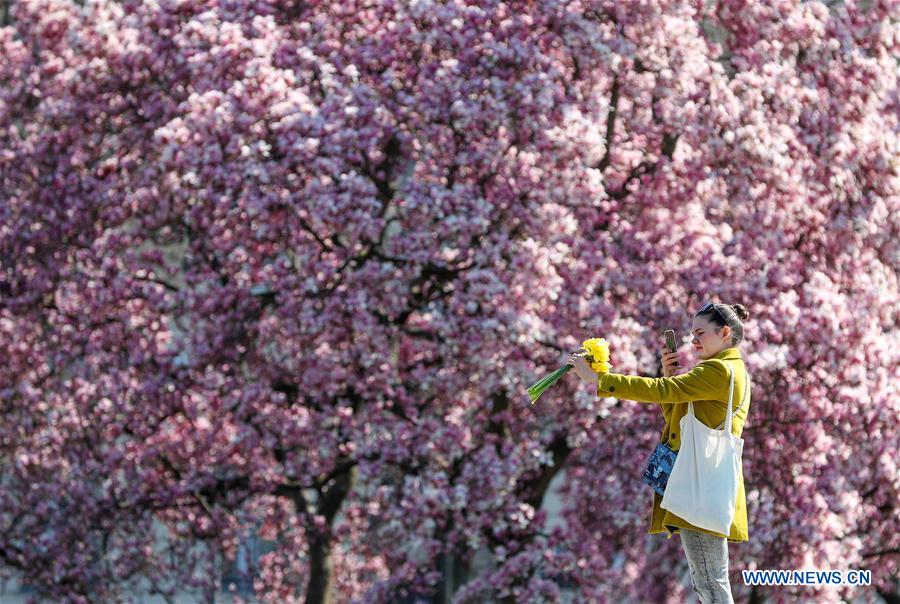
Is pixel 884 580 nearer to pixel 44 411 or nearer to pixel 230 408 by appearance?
pixel 230 408

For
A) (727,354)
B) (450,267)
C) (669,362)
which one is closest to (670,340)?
(669,362)

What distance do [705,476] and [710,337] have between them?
73 cm

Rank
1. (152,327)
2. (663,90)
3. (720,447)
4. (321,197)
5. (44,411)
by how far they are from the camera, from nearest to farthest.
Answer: (720,447), (321,197), (663,90), (152,327), (44,411)

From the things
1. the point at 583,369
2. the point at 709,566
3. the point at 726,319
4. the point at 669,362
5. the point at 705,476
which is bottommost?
the point at 709,566

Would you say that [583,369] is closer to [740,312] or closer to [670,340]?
[670,340]

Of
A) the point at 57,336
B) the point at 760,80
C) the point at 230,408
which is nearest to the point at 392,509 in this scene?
the point at 230,408

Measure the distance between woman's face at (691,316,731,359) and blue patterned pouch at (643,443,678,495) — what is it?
0.55 metres

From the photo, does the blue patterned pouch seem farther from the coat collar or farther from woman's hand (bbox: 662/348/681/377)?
the coat collar

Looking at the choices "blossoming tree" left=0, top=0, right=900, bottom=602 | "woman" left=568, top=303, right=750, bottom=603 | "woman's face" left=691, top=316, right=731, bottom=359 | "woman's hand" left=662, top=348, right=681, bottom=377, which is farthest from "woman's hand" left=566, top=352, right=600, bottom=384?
"blossoming tree" left=0, top=0, right=900, bottom=602

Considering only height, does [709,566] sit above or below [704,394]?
below

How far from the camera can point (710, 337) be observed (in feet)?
24.8

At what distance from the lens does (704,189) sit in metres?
14.4

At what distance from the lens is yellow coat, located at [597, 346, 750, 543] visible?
7.28m

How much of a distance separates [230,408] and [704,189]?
519 cm
